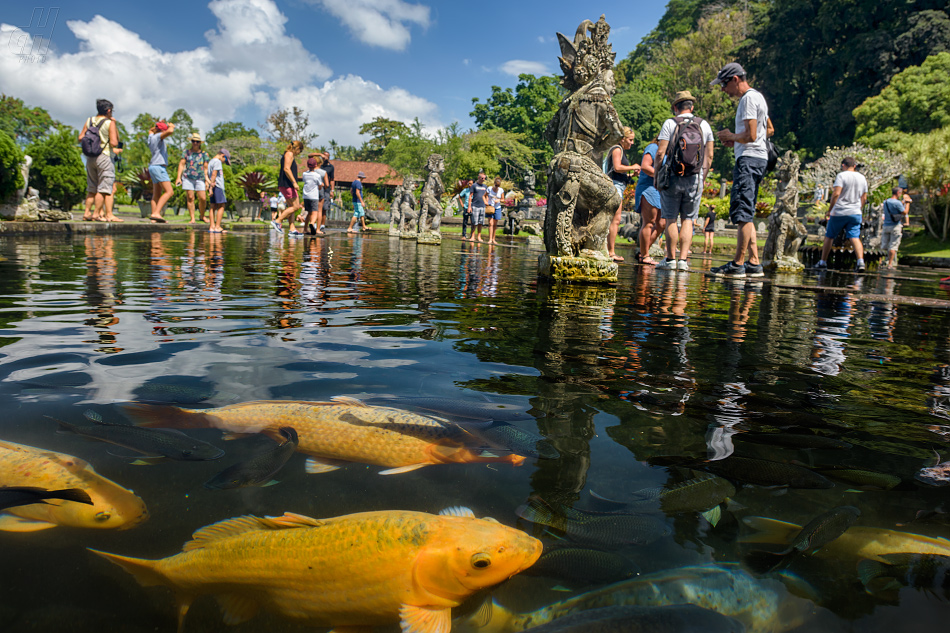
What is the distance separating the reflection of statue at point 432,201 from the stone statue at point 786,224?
9699mm

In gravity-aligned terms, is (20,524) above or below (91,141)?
below

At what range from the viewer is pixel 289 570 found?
3.37 ft

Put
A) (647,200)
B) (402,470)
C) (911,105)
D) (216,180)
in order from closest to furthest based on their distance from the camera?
(402,470) < (647,200) < (216,180) < (911,105)

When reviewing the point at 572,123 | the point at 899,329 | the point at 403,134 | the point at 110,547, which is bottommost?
the point at 110,547

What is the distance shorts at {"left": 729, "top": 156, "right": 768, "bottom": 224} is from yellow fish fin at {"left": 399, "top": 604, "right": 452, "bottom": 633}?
24.9 feet

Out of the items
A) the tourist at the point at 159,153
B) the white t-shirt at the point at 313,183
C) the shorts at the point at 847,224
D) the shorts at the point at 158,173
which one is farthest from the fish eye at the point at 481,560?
the white t-shirt at the point at 313,183

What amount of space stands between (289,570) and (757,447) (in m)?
1.44

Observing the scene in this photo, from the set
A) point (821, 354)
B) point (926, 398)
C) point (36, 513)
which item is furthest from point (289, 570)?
point (821, 354)

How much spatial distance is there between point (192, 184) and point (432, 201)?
6.86 metres

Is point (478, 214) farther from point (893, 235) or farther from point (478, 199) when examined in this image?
point (893, 235)

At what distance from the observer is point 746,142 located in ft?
24.2

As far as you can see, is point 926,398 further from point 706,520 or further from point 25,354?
point 25,354

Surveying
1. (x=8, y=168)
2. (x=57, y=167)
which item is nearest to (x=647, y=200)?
(x=8, y=168)

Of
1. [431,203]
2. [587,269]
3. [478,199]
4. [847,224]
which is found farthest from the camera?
[431,203]
